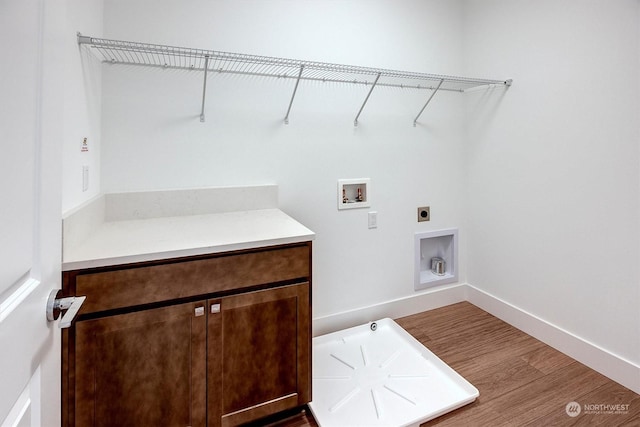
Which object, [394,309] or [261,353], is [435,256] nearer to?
[394,309]

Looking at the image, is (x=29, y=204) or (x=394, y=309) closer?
(x=29, y=204)

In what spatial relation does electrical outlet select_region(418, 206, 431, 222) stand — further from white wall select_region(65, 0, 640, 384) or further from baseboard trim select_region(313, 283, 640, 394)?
baseboard trim select_region(313, 283, 640, 394)

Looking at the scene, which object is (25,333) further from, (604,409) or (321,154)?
(604,409)

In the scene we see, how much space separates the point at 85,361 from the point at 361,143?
5.88 feet

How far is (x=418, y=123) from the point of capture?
2.33 meters

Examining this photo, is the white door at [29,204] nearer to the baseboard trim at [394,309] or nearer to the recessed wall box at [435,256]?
the baseboard trim at [394,309]

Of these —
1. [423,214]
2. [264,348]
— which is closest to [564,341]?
[423,214]

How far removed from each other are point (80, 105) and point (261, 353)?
1.25 metres

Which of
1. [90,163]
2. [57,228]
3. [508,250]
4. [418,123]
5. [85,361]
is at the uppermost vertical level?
[418,123]

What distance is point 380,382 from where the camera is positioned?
5.46 ft

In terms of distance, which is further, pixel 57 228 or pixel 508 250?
pixel 508 250

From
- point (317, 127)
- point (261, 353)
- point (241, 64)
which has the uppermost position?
point (241, 64)

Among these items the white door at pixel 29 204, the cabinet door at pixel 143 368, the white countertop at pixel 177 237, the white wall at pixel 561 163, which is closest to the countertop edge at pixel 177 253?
the white countertop at pixel 177 237

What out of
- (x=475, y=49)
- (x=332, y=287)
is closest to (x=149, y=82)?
(x=332, y=287)
